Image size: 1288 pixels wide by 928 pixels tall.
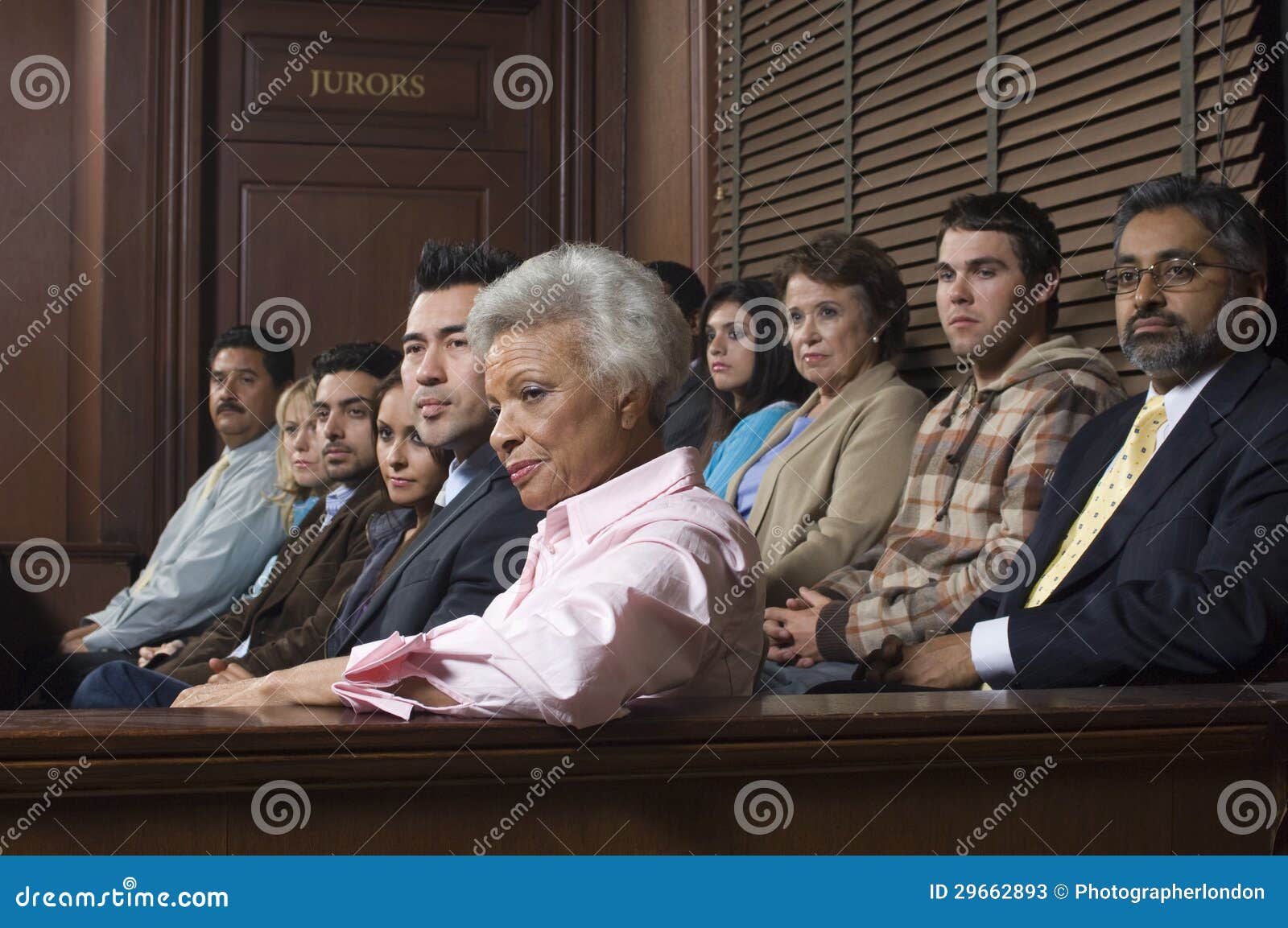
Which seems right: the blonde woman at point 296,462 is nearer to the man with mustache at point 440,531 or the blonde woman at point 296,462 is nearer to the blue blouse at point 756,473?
the man with mustache at point 440,531

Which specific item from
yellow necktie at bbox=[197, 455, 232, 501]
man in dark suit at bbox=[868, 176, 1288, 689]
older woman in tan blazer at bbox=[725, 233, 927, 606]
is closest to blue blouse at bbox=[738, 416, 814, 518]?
older woman in tan blazer at bbox=[725, 233, 927, 606]

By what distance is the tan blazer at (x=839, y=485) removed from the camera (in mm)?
2768

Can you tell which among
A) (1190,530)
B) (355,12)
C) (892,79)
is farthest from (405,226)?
(1190,530)

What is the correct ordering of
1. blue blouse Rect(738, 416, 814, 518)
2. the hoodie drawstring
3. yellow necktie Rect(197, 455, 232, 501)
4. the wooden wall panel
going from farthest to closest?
the wooden wall panel
yellow necktie Rect(197, 455, 232, 501)
blue blouse Rect(738, 416, 814, 518)
the hoodie drawstring

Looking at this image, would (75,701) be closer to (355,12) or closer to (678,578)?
(678,578)

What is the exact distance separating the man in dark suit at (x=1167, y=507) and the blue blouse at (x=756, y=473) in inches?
35.4

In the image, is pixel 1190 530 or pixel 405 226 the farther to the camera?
pixel 405 226

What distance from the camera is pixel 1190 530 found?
6.10ft

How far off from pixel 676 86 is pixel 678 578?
340 cm

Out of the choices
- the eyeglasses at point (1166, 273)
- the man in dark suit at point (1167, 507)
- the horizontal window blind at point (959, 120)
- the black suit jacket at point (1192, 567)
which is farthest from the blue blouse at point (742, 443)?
the black suit jacket at point (1192, 567)

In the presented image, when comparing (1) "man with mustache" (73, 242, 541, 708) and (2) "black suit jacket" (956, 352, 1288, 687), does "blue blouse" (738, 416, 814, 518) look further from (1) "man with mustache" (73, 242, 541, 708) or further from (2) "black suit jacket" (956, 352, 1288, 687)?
(2) "black suit jacket" (956, 352, 1288, 687)

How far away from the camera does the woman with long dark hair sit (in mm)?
3303

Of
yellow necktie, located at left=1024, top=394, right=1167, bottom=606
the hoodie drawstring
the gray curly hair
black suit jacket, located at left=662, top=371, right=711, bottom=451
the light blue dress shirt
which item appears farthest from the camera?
the light blue dress shirt

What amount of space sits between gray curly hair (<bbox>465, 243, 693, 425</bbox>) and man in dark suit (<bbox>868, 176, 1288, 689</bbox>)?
0.58 metres
